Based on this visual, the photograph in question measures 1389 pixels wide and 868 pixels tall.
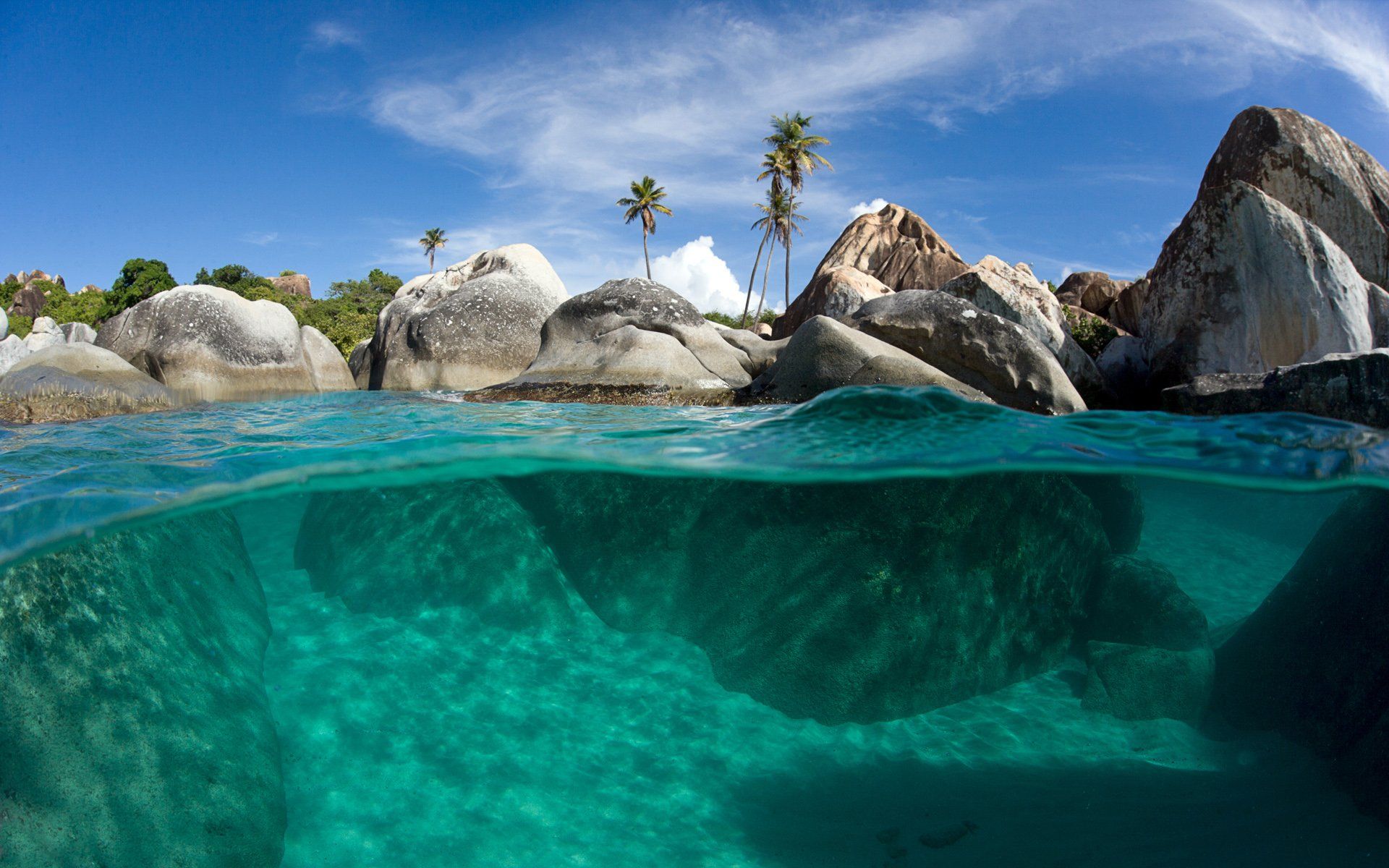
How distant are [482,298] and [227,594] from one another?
40.3 ft

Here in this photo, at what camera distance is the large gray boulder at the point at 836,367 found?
9680 mm

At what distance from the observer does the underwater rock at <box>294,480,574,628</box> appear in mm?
4469

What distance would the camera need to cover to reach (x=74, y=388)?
10.2 m

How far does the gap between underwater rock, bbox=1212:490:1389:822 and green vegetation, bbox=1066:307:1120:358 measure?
1208 centimetres

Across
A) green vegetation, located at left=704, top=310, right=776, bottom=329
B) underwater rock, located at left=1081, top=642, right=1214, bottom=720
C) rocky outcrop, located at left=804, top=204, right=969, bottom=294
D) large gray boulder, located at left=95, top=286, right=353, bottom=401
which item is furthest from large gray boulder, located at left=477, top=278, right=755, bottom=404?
green vegetation, located at left=704, top=310, right=776, bottom=329

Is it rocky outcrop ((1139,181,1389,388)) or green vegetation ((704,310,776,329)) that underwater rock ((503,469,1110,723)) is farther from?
green vegetation ((704,310,776,329))

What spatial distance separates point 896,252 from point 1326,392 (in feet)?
81.8

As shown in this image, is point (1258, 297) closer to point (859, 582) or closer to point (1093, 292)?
point (859, 582)

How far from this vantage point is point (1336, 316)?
11.5 metres

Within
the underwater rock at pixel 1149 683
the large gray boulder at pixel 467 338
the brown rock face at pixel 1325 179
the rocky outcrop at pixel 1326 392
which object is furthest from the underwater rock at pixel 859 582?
the brown rock face at pixel 1325 179

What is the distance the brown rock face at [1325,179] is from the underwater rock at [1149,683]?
14.3 meters

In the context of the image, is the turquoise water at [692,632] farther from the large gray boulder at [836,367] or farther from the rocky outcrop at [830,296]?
the rocky outcrop at [830,296]

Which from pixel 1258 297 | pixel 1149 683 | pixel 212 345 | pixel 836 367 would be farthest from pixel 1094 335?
pixel 212 345

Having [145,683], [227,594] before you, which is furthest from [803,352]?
[145,683]
